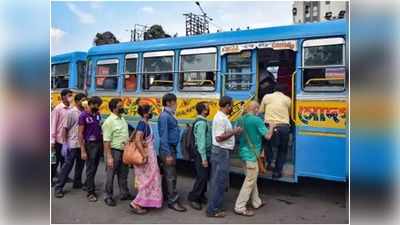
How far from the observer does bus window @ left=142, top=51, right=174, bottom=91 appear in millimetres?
7270

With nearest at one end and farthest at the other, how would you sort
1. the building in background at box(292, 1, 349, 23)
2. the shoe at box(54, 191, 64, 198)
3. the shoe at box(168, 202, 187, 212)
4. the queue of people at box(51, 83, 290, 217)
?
the building in background at box(292, 1, 349, 23) < the queue of people at box(51, 83, 290, 217) < the shoe at box(168, 202, 187, 212) < the shoe at box(54, 191, 64, 198)

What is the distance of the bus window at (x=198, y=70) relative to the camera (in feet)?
22.2

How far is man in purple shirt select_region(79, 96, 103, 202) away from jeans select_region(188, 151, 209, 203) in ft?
4.93

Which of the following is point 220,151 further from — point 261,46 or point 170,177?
point 261,46

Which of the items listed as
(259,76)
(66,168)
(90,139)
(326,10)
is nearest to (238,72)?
(259,76)

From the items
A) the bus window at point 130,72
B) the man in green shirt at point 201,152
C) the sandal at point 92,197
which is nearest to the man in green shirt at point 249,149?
the man in green shirt at point 201,152

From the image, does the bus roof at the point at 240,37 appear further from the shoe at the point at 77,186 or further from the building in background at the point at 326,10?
the shoe at the point at 77,186

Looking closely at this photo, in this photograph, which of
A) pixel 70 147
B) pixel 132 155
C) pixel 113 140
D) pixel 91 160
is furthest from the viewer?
pixel 70 147

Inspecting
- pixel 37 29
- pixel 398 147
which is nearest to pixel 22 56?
pixel 37 29

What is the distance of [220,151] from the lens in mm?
5238

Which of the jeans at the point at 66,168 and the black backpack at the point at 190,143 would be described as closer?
the black backpack at the point at 190,143

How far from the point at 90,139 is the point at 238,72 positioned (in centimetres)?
251


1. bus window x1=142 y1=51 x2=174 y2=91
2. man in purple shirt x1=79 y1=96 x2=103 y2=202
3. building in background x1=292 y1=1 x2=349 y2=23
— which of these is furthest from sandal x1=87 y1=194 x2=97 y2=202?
building in background x1=292 y1=1 x2=349 y2=23

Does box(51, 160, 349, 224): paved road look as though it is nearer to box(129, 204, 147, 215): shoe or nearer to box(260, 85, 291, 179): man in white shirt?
box(129, 204, 147, 215): shoe
